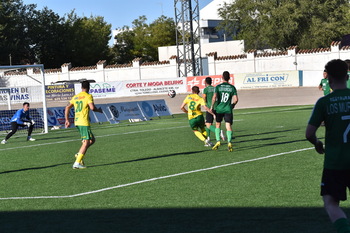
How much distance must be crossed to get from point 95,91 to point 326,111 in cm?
3987

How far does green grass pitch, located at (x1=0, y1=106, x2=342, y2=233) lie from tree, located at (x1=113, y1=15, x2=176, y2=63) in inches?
3291

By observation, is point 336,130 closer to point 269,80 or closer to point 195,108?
point 195,108

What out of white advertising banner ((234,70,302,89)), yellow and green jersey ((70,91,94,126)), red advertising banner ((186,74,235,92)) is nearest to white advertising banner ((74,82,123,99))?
red advertising banner ((186,74,235,92))

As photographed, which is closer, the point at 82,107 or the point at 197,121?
the point at 82,107

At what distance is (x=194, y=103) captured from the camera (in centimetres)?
1680

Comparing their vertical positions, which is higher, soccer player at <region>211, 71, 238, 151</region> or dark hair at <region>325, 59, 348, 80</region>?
dark hair at <region>325, 59, 348, 80</region>

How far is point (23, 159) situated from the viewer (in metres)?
17.0

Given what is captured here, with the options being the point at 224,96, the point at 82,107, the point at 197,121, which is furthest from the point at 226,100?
the point at 82,107

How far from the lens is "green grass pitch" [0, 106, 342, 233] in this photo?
7.73 m

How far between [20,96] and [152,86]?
39.5 feet

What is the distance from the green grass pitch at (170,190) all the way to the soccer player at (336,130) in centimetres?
123

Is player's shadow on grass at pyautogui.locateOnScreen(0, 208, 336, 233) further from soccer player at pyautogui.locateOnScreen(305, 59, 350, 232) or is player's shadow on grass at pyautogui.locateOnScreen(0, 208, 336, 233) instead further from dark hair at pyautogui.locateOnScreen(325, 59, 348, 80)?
dark hair at pyautogui.locateOnScreen(325, 59, 348, 80)

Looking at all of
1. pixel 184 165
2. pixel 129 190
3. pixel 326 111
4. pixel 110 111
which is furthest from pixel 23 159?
pixel 110 111

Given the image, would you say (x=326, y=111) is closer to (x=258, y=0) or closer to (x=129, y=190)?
(x=129, y=190)
